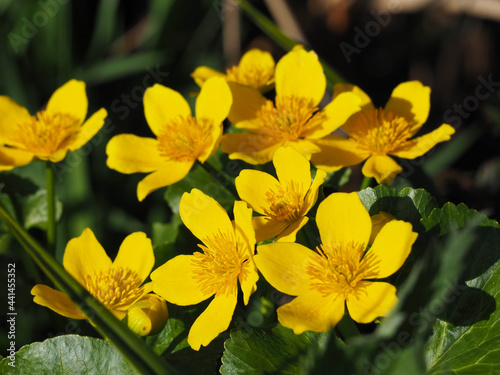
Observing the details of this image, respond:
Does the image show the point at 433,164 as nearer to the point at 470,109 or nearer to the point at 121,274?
the point at 470,109

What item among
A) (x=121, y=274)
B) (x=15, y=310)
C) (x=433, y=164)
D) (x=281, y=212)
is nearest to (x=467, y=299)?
(x=281, y=212)

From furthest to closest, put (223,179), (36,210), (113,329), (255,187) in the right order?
1. (36,210)
2. (223,179)
3. (255,187)
4. (113,329)

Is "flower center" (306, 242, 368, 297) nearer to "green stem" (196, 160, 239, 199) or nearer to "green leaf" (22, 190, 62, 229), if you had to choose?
"green stem" (196, 160, 239, 199)

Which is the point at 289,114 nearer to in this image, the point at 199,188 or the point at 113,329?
the point at 199,188

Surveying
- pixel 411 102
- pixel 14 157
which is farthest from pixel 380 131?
pixel 14 157

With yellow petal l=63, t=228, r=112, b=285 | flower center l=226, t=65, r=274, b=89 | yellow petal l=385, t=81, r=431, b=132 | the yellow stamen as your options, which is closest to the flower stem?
yellow petal l=63, t=228, r=112, b=285
